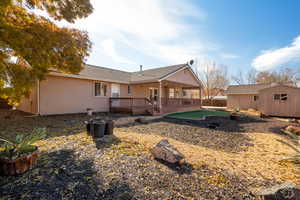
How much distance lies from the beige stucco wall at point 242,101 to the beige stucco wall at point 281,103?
644 centimetres

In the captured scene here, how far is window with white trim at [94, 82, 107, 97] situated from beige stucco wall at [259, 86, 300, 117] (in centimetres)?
1729

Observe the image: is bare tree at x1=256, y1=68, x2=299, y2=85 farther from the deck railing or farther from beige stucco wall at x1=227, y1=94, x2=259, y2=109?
the deck railing

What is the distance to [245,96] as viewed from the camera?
71.9 ft

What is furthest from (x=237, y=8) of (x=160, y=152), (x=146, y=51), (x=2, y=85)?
(x=2, y=85)

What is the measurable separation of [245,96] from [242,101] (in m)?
0.93

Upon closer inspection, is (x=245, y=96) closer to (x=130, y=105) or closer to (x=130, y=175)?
(x=130, y=105)

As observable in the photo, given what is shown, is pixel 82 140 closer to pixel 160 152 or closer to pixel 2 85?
pixel 160 152

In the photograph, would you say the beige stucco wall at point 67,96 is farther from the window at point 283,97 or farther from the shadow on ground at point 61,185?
the window at point 283,97

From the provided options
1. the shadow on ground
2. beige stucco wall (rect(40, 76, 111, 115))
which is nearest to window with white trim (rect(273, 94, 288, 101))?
beige stucco wall (rect(40, 76, 111, 115))

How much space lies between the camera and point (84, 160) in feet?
10.2

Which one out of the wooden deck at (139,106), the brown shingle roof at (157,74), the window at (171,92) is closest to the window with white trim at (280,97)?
the brown shingle roof at (157,74)

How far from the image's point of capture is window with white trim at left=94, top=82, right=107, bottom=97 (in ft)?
38.8

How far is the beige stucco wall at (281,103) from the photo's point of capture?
13.5m

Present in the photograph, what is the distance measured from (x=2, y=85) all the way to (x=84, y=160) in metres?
5.83
